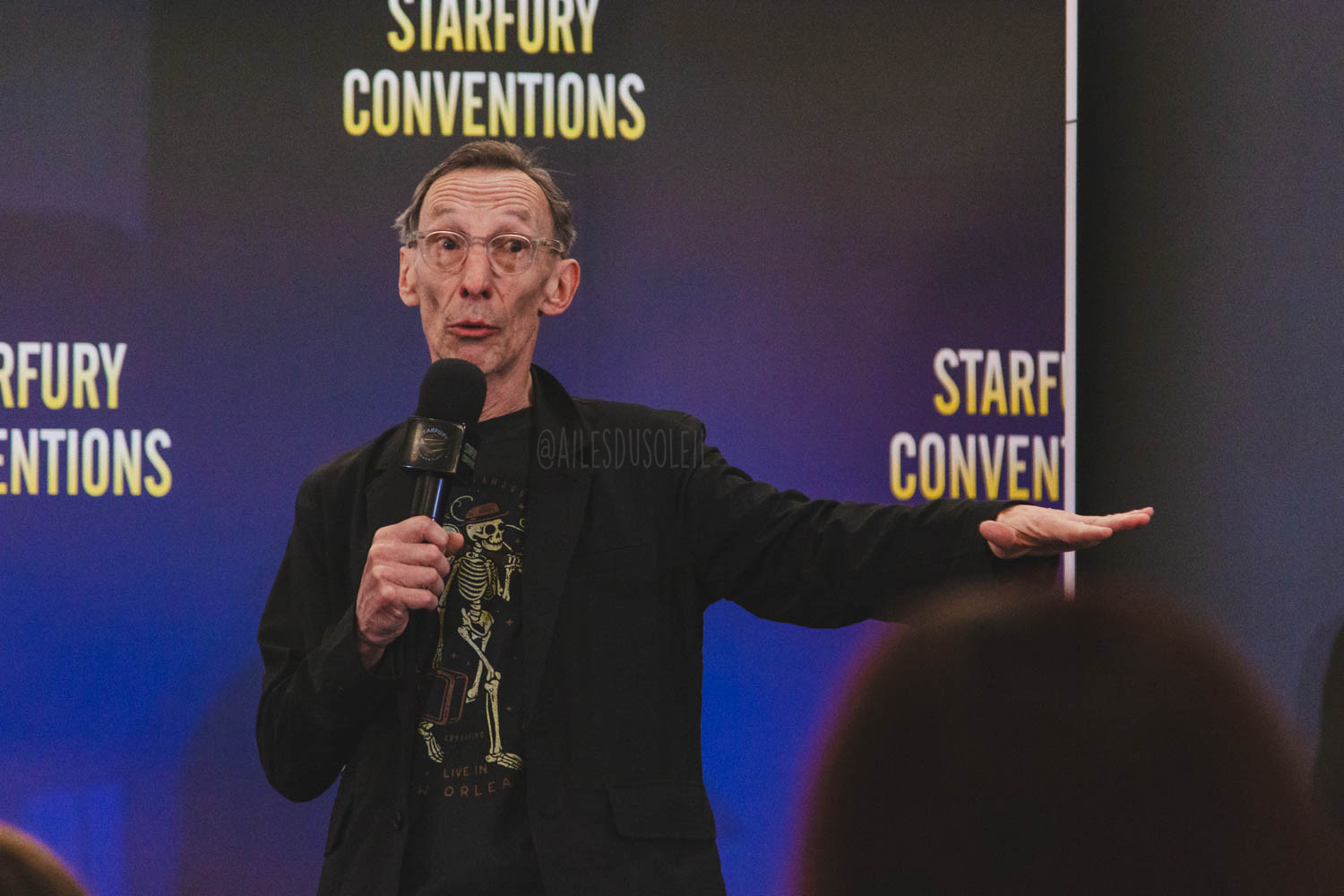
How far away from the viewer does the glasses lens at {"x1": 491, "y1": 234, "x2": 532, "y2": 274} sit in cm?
239

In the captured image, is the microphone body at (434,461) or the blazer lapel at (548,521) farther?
the blazer lapel at (548,521)

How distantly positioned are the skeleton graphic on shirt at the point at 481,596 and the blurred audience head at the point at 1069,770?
1445 millimetres

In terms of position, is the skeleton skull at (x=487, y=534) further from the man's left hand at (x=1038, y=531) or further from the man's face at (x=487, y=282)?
the man's left hand at (x=1038, y=531)

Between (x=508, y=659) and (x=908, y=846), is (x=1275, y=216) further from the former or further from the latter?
(x=908, y=846)

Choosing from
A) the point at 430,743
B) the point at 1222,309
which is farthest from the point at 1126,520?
the point at 1222,309

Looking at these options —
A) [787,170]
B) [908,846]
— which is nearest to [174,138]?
[787,170]

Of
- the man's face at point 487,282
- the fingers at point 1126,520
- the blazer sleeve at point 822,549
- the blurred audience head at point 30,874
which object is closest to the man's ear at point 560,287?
the man's face at point 487,282

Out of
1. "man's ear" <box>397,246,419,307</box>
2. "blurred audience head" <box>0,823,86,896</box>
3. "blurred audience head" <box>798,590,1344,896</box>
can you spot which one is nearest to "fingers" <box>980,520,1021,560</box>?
"man's ear" <box>397,246,419,307</box>

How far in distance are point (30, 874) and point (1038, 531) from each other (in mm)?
1450

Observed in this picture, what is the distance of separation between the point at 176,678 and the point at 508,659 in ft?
4.15

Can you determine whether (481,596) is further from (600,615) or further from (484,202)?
(484,202)

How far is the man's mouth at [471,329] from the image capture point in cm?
233

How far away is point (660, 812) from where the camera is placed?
2018 mm

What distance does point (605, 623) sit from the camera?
210 cm
